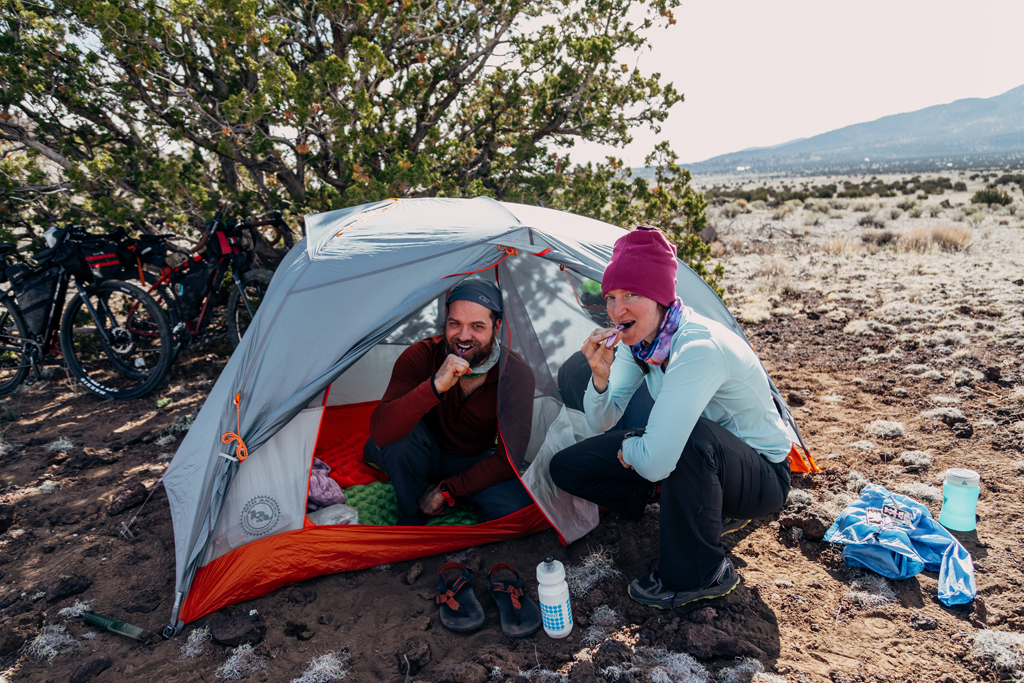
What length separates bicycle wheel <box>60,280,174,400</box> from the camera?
17.4 feet

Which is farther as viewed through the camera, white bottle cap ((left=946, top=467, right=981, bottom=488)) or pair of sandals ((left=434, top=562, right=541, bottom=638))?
white bottle cap ((left=946, top=467, right=981, bottom=488))

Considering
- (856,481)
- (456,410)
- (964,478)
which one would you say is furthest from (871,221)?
(456,410)

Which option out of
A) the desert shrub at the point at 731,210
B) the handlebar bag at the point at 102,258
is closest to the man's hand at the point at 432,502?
the handlebar bag at the point at 102,258

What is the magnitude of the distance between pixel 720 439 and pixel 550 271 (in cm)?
193

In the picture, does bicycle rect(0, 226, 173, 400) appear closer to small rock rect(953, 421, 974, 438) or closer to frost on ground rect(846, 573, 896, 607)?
frost on ground rect(846, 573, 896, 607)

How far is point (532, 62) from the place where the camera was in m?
6.92

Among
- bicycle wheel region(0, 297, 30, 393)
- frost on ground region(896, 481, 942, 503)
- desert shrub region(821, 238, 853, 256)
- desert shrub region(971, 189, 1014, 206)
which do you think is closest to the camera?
frost on ground region(896, 481, 942, 503)

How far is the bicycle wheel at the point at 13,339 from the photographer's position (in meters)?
5.46

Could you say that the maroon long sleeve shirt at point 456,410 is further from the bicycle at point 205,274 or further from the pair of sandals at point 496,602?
the bicycle at point 205,274

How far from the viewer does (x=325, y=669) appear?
2.50 meters

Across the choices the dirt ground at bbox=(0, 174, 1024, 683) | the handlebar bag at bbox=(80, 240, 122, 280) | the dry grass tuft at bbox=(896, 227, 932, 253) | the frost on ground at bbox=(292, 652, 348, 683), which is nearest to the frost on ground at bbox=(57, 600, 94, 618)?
the dirt ground at bbox=(0, 174, 1024, 683)

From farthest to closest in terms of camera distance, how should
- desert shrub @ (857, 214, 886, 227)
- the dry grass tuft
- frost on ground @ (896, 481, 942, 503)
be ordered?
desert shrub @ (857, 214, 886, 227), the dry grass tuft, frost on ground @ (896, 481, 942, 503)

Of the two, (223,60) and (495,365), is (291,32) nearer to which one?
(223,60)

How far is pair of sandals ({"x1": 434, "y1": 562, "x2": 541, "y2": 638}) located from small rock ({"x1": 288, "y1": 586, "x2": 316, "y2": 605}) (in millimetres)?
661
